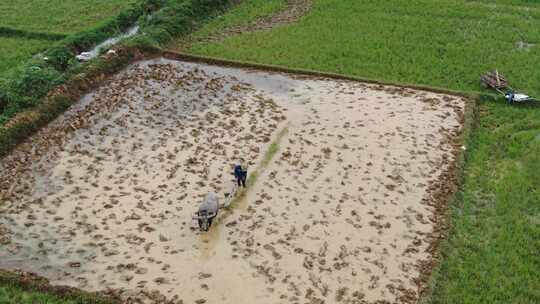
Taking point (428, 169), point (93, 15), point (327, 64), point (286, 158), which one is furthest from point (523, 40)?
point (93, 15)

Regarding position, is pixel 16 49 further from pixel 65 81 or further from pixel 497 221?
pixel 497 221

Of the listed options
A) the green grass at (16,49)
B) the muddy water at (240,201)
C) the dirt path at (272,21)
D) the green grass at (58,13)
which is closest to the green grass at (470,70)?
the dirt path at (272,21)

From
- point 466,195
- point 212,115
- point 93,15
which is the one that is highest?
point 93,15

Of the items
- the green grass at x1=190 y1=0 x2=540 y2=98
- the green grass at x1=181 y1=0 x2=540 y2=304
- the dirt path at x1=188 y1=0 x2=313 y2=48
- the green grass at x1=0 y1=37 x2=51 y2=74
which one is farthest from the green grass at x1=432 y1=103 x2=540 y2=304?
the green grass at x1=0 y1=37 x2=51 y2=74

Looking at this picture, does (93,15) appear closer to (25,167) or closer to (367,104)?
(25,167)

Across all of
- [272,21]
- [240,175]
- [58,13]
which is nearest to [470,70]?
[272,21]

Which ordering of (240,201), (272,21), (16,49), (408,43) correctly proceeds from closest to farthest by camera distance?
(240,201) → (16,49) → (408,43) → (272,21)
